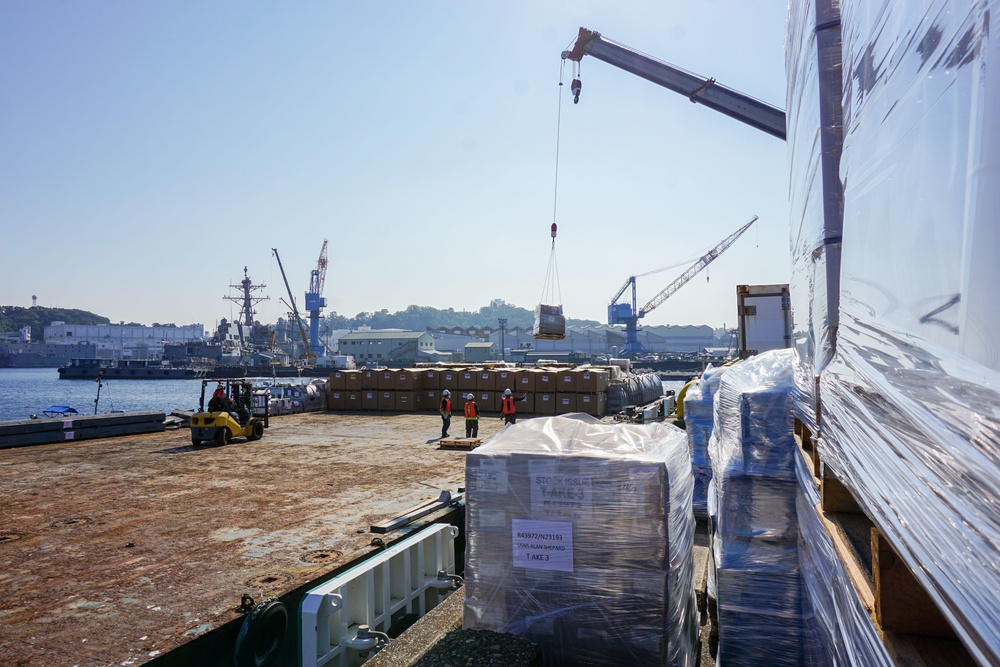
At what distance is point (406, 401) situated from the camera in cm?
1992

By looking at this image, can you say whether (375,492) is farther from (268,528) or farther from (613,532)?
(613,532)

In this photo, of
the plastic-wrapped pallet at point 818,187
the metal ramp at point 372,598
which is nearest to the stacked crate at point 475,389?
the metal ramp at point 372,598

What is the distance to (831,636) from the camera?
6.68ft

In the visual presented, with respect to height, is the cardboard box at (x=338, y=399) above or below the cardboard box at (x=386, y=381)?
below

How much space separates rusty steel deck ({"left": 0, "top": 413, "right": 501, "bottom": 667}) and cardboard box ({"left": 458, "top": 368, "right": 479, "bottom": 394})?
817cm

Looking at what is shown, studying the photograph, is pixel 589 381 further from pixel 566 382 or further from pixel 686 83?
A: pixel 686 83

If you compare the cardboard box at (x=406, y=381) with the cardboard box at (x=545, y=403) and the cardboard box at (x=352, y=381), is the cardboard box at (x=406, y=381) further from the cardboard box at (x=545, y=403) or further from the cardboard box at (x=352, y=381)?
the cardboard box at (x=545, y=403)

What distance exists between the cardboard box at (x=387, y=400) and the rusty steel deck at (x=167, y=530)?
803cm

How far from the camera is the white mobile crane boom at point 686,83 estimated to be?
1366cm

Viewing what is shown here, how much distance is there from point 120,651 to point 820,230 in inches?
174

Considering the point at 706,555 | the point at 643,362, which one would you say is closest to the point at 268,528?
the point at 706,555

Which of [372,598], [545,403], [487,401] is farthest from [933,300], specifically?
[487,401]

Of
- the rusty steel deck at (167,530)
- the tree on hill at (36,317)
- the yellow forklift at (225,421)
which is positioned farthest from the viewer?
the tree on hill at (36,317)

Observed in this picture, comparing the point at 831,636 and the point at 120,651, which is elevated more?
the point at 831,636
